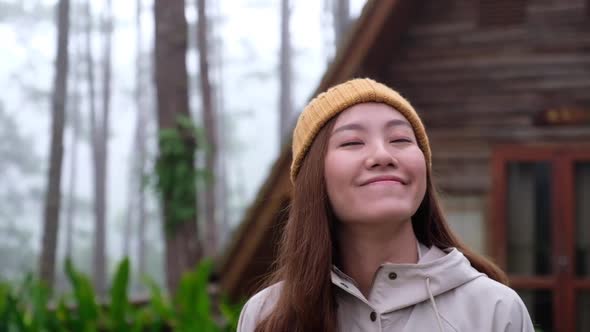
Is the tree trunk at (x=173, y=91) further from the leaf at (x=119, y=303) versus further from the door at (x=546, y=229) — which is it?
the door at (x=546, y=229)

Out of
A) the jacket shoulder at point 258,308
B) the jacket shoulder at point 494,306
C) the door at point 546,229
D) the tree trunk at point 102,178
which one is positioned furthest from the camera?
the tree trunk at point 102,178

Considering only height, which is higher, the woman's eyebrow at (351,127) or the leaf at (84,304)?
the woman's eyebrow at (351,127)

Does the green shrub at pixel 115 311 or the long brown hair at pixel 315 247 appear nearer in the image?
the long brown hair at pixel 315 247

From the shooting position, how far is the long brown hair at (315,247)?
2.10m

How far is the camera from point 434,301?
201 centimetres

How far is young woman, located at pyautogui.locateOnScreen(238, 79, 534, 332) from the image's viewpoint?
2008 mm

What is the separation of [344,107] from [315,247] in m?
0.38

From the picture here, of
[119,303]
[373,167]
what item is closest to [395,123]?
[373,167]

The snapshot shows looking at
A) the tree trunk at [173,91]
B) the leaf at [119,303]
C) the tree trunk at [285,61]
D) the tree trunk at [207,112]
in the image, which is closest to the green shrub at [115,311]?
the leaf at [119,303]

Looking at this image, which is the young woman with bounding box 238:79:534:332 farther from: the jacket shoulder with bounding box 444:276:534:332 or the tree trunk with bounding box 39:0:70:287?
the tree trunk with bounding box 39:0:70:287

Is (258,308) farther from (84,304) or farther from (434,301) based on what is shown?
(84,304)

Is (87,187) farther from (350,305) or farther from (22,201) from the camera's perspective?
(350,305)

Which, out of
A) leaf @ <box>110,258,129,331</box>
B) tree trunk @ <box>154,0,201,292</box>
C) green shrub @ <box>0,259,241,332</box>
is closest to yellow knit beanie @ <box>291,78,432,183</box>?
green shrub @ <box>0,259,241,332</box>

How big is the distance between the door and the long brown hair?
5271 mm
